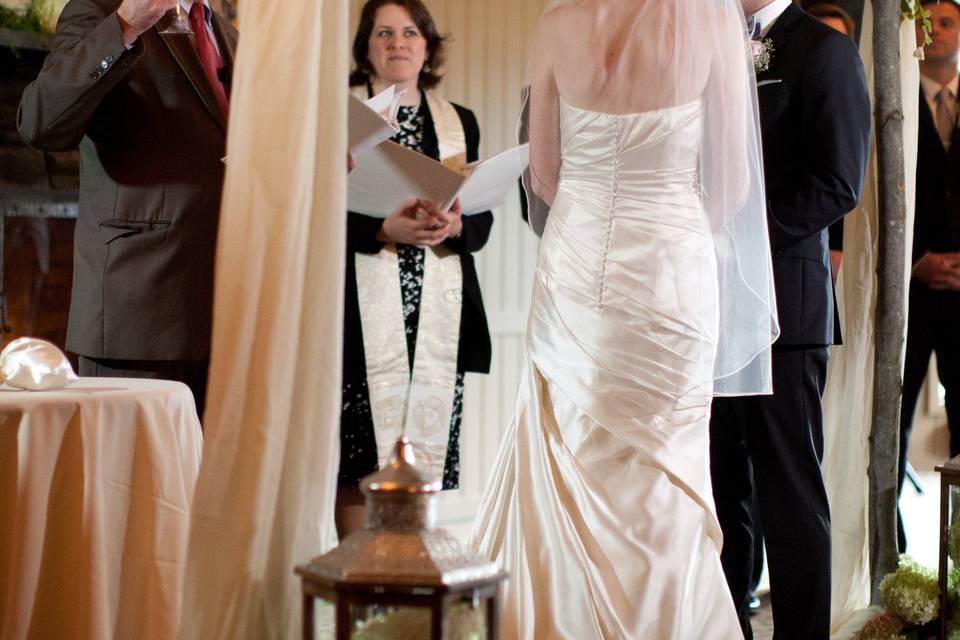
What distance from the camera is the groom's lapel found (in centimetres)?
302

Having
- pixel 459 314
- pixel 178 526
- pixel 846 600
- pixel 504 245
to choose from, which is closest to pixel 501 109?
pixel 504 245

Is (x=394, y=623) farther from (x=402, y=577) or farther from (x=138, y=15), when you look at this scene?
(x=138, y=15)

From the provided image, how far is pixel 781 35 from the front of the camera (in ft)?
9.98

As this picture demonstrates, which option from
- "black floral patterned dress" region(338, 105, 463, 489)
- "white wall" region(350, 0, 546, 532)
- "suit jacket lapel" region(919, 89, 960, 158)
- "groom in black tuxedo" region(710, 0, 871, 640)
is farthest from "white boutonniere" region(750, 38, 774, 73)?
"white wall" region(350, 0, 546, 532)

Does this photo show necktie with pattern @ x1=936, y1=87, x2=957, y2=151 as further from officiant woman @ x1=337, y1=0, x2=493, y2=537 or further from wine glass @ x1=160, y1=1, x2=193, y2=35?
wine glass @ x1=160, y1=1, x2=193, y2=35

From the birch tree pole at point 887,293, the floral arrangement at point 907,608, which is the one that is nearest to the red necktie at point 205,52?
the birch tree pole at point 887,293

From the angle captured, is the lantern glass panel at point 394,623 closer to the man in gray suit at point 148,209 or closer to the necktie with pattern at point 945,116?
the man in gray suit at point 148,209

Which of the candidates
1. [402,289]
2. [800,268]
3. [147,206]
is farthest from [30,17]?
[800,268]

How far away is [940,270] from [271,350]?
3.35 m

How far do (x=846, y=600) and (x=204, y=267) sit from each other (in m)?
2.09

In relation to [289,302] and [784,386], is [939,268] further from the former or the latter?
[289,302]

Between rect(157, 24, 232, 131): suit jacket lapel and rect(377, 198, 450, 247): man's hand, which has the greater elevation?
rect(157, 24, 232, 131): suit jacket lapel

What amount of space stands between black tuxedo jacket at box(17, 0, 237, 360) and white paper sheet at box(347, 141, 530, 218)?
0.55 meters

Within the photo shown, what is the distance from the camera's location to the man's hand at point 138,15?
2.37 meters
